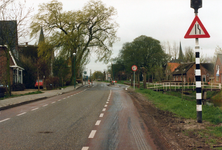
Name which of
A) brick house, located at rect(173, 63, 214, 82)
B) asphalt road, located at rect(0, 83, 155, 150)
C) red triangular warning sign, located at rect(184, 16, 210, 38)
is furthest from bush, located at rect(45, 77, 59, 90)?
red triangular warning sign, located at rect(184, 16, 210, 38)

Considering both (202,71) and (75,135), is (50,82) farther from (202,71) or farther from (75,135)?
(202,71)

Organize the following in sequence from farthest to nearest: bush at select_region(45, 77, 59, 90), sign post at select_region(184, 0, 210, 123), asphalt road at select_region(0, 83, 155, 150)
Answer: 1. bush at select_region(45, 77, 59, 90)
2. sign post at select_region(184, 0, 210, 123)
3. asphalt road at select_region(0, 83, 155, 150)

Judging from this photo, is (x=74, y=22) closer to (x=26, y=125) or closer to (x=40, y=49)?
(x=40, y=49)

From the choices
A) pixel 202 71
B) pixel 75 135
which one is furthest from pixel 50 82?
pixel 202 71

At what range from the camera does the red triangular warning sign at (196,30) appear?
7.36 metres

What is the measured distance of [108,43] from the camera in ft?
137

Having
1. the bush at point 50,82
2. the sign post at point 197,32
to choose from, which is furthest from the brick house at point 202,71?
the sign post at point 197,32

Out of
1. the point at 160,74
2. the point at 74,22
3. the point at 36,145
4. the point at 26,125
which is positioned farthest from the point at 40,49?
the point at 36,145

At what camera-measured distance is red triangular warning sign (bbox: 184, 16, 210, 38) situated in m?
7.36

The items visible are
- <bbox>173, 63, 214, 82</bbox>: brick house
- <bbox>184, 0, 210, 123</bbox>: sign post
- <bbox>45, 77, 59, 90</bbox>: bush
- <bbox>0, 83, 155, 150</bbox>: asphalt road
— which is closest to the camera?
<bbox>0, 83, 155, 150</bbox>: asphalt road

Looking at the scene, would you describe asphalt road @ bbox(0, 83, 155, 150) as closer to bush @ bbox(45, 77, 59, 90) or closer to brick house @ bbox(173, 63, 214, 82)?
bush @ bbox(45, 77, 59, 90)

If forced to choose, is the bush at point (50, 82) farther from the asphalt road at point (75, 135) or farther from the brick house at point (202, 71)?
the brick house at point (202, 71)

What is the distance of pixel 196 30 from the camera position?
7410 millimetres

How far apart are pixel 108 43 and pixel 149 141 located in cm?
3691
